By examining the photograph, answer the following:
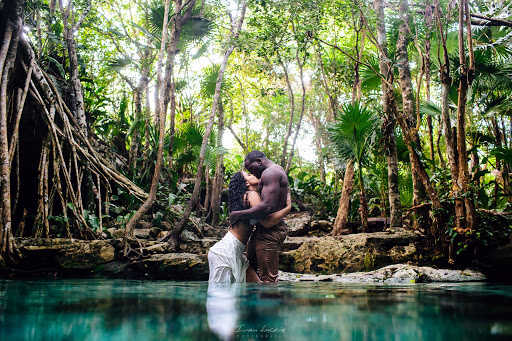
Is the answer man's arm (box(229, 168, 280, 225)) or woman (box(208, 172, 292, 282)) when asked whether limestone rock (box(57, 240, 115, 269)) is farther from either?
man's arm (box(229, 168, 280, 225))

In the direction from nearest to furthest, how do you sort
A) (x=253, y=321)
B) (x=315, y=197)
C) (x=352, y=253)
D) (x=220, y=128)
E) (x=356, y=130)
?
1. (x=253, y=321)
2. (x=352, y=253)
3. (x=356, y=130)
4. (x=220, y=128)
5. (x=315, y=197)

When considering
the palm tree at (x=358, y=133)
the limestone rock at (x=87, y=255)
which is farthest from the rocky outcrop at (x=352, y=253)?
the limestone rock at (x=87, y=255)

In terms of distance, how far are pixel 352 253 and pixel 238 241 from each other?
93.0 inches

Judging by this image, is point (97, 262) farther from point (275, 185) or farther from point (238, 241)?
point (275, 185)

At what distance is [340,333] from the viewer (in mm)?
988

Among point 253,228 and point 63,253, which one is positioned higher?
point 253,228

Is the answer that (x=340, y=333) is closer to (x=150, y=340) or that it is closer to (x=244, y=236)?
(x=150, y=340)

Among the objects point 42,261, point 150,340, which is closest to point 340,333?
point 150,340

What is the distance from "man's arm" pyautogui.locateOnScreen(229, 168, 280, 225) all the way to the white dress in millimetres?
222

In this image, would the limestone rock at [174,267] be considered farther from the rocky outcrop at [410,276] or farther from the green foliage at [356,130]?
the green foliage at [356,130]

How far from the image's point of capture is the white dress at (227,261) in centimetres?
350

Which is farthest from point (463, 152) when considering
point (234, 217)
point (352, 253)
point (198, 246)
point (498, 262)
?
point (198, 246)

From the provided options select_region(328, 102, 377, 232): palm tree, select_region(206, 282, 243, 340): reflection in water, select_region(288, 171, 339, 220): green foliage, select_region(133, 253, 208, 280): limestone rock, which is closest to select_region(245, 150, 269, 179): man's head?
select_region(133, 253, 208, 280): limestone rock

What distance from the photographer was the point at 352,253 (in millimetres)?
5301
